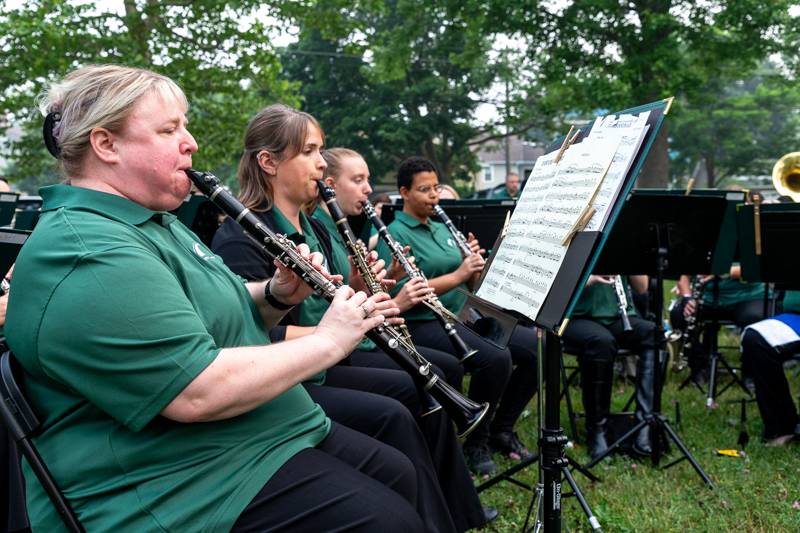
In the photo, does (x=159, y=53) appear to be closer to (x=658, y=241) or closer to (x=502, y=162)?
(x=658, y=241)

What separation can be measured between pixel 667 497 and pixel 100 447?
3.22 m

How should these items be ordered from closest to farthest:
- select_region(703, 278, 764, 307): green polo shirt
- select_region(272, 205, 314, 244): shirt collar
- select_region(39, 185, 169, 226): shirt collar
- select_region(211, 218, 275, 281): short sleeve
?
select_region(39, 185, 169, 226): shirt collar, select_region(211, 218, 275, 281): short sleeve, select_region(272, 205, 314, 244): shirt collar, select_region(703, 278, 764, 307): green polo shirt

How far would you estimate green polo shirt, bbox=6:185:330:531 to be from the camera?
1680 millimetres

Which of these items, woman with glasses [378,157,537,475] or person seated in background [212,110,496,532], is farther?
woman with glasses [378,157,537,475]

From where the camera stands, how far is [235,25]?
41.0ft

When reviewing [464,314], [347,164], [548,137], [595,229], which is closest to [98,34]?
[347,164]

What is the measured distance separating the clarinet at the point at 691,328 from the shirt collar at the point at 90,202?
19.7 ft

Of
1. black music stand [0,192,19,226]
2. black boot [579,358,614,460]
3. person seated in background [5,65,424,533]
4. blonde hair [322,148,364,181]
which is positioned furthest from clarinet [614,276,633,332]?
black music stand [0,192,19,226]

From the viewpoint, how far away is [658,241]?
14.5 ft

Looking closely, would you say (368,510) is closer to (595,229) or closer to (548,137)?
(595,229)

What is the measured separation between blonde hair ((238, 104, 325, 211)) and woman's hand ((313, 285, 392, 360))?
1.57 meters

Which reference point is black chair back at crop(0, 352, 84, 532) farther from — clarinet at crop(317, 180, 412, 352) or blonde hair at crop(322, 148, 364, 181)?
blonde hair at crop(322, 148, 364, 181)

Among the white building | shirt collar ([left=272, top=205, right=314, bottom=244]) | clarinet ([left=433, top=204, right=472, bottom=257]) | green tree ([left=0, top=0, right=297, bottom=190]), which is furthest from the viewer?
the white building

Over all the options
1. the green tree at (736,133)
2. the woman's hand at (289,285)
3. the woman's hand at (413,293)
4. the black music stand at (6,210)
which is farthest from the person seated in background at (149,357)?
the green tree at (736,133)
